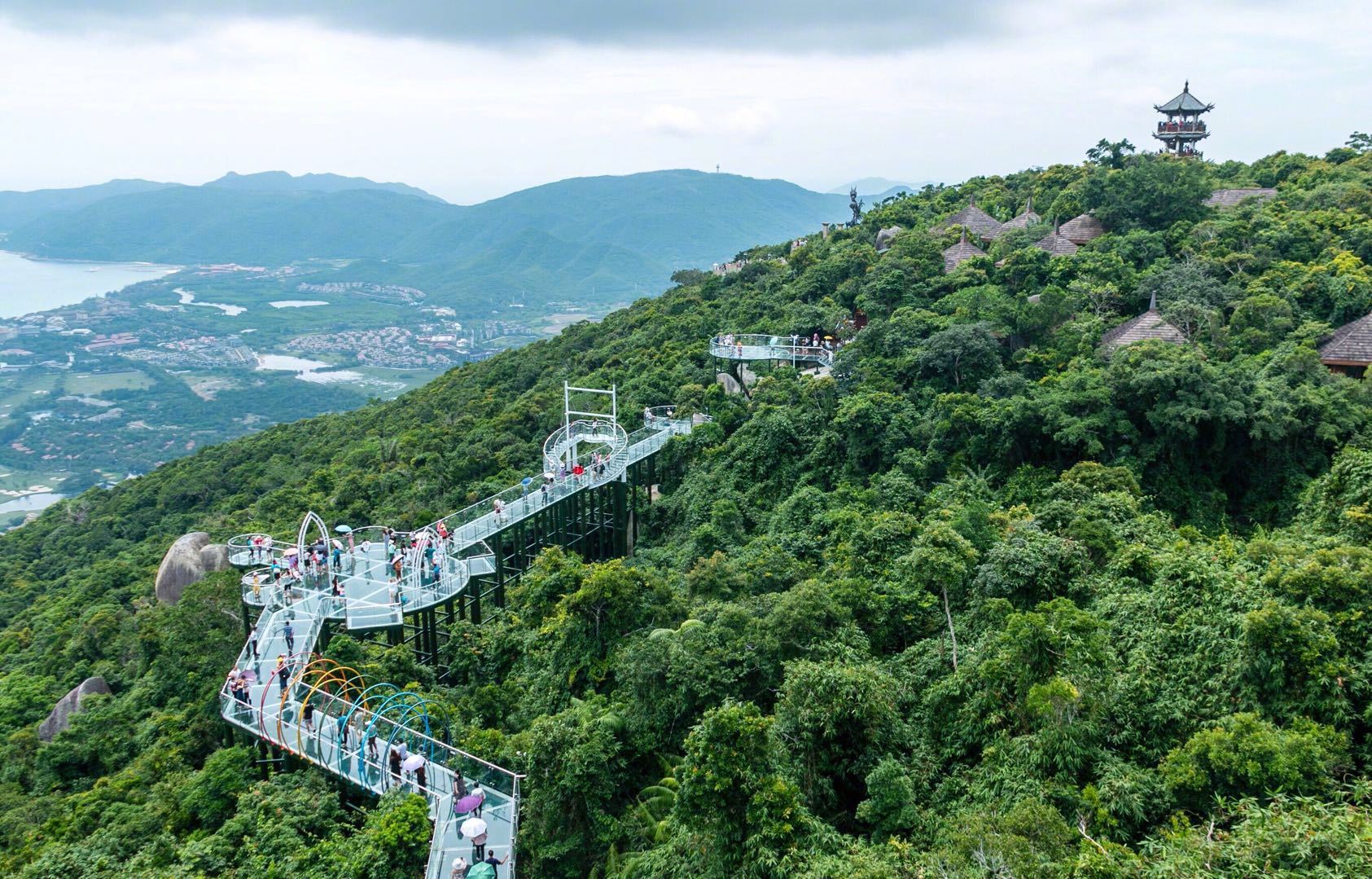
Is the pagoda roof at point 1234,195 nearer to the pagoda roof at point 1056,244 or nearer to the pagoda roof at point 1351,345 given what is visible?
the pagoda roof at point 1056,244

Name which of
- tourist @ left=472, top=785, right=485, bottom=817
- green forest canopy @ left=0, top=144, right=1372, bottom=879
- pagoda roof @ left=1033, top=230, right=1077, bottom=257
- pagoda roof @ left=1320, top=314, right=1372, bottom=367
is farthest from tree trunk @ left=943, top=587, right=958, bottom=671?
pagoda roof @ left=1033, top=230, right=1077, bottom=257

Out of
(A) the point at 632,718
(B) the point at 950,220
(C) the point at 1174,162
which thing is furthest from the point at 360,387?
(A) the point at 632,718

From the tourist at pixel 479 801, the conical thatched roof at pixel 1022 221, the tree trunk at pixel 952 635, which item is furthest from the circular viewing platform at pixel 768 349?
the tourist at pixel 479 801

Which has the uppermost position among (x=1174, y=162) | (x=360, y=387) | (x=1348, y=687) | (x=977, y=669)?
(x=1174, y=162)

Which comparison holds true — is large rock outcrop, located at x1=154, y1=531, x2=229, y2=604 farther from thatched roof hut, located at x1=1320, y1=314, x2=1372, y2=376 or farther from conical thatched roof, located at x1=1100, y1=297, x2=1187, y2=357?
thatched roof hut, located at x1=1320, y1=314, x2=1372, y2=376

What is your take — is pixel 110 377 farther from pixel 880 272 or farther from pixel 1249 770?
pixel 1249 770

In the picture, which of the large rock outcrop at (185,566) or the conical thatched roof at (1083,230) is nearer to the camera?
the large rock outcrop at (185,566)
